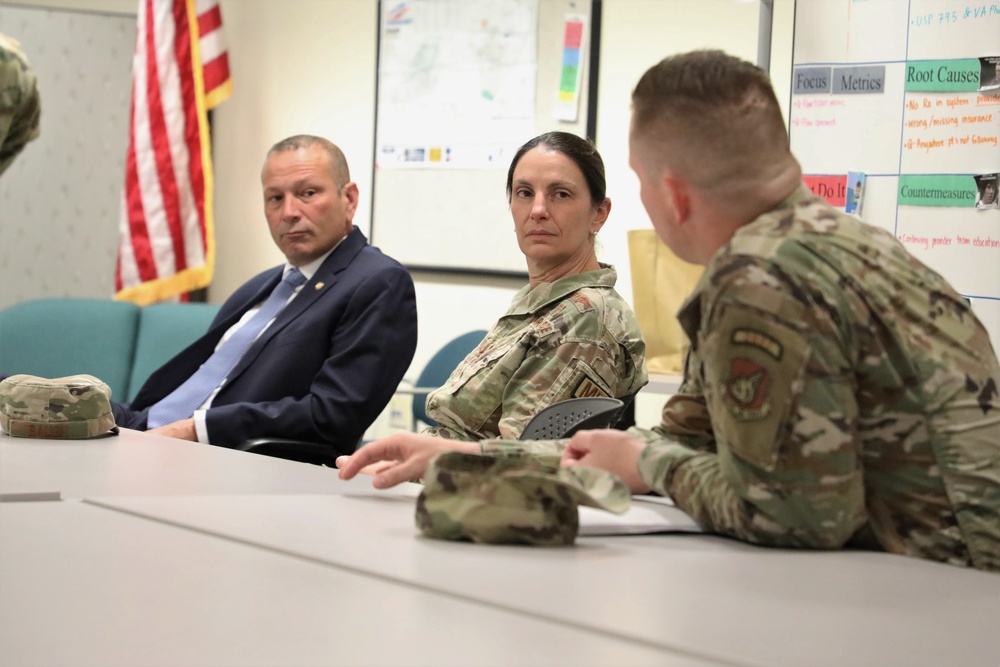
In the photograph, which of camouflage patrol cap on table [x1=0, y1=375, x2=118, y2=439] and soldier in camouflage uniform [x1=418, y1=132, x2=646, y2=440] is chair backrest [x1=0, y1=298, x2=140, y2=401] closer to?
camouflage patrol cap on table [x1=0, y1=375, x2=118, y2=439]

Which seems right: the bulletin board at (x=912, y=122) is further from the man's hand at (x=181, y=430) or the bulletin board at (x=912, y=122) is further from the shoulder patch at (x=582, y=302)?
the man's hand at (x=181, y=430)

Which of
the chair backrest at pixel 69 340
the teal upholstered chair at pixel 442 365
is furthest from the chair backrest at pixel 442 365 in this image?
the chair backrest at pixel 69 340

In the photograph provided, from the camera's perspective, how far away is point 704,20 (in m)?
3.80

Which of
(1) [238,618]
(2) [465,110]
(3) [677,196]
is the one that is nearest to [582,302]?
(3) [677,196]

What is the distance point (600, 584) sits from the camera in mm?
1092

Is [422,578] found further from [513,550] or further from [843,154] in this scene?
[843,154]

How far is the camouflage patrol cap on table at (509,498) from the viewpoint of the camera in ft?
3.99

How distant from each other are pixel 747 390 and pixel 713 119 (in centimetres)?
32

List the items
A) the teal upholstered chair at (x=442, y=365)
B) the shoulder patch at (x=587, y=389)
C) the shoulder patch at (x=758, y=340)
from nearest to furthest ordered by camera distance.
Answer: the shoulder patch at (x=758, y=340) → the shoulder patch at (x=587, y=389) → the teal upholstered chair at (x=442, y=365)

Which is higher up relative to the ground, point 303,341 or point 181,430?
point 303,341

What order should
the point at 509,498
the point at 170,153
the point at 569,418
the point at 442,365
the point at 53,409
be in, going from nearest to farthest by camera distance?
the point at 509,498, the point at 569,418, the point at 53,409, the point at 442,365, the point at 170,153

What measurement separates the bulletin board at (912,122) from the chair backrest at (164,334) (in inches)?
92.7

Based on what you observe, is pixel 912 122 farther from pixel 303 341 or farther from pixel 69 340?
pixel 69 340

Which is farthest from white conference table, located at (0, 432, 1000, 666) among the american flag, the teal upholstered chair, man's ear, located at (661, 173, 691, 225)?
the american flag
